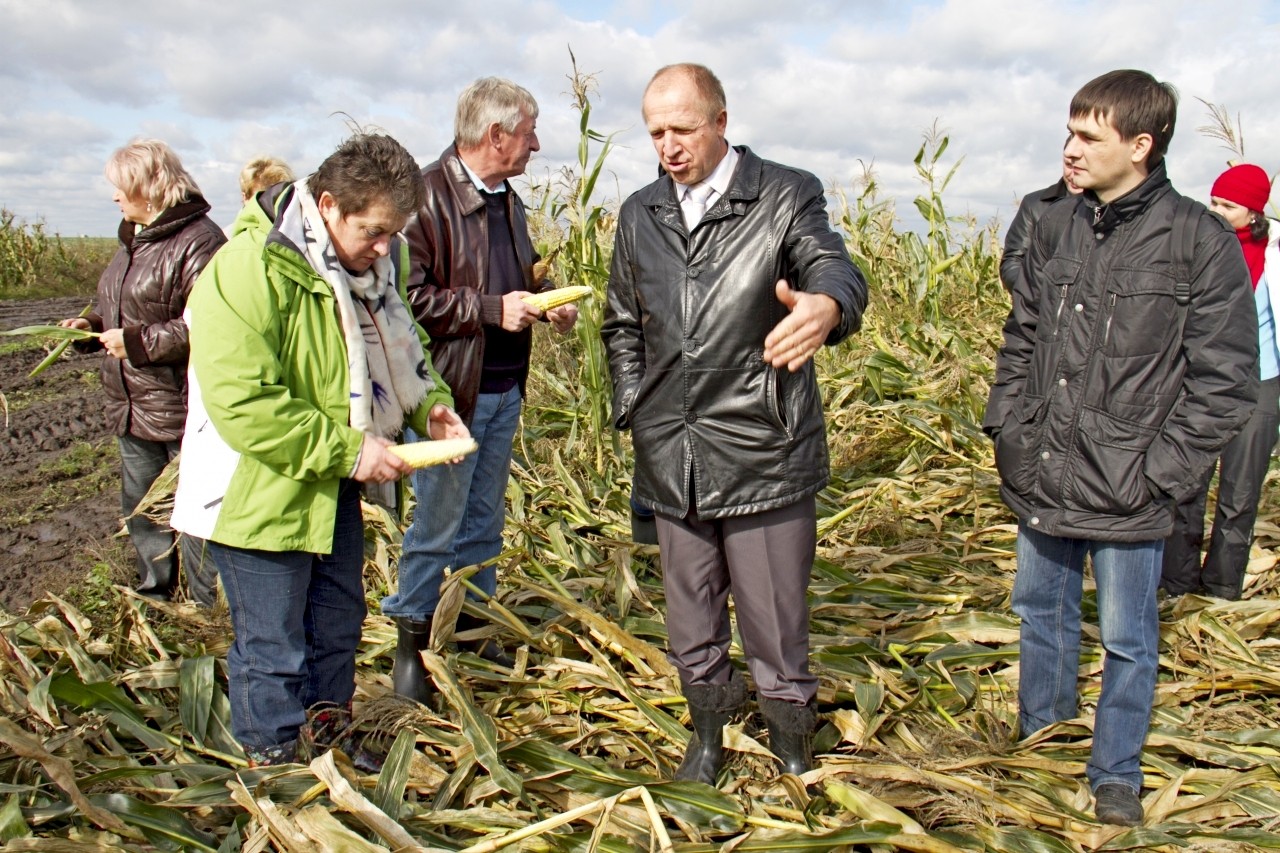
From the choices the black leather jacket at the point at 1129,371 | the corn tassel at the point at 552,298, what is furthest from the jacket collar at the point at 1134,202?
the corn tassel at the point at 552,298

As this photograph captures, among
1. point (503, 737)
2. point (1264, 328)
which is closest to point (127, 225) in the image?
point (503, 737)

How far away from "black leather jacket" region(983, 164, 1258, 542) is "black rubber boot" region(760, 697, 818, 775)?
751mm

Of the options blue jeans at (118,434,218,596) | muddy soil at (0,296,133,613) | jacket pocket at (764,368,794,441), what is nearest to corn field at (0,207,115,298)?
muddy soil at (0,296,133,613)

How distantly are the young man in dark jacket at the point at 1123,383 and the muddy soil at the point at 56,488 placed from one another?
3.49 metres

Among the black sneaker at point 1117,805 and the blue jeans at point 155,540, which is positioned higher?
the blue jeans at point 155,540

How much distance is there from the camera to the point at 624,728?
9.19 ft

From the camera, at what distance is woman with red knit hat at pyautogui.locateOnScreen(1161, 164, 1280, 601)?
3555mm

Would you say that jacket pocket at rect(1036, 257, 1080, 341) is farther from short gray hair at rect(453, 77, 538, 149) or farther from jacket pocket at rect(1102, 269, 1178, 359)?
short gray hair at rect(453, 77, 538, 149)

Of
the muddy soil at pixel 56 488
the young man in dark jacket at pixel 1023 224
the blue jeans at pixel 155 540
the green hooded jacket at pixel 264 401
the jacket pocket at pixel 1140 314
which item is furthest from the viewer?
the muddy soil at pixel 56 488

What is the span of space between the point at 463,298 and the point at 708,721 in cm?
138

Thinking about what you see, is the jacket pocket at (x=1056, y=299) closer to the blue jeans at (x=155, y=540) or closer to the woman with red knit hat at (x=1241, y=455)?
the woman with red knit hat at (x=1241, y=455)

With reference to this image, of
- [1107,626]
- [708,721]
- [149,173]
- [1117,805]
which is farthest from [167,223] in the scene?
[1117,805]

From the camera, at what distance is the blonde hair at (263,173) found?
151 inches

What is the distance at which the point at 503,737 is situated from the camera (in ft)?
8.95
